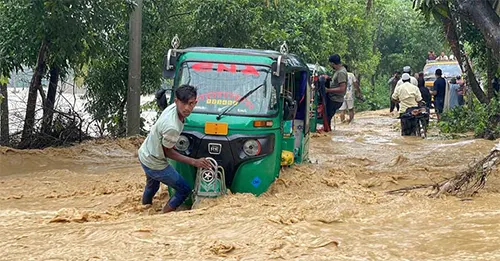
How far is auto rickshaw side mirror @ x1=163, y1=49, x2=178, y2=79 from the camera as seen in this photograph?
8018 millimetres

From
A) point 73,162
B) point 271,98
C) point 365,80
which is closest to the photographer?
point 271,98

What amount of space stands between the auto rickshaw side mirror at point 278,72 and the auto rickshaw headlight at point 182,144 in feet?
3.87

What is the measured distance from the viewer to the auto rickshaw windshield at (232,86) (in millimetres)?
7715

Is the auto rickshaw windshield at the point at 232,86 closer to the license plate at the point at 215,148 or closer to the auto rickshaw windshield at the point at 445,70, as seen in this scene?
the license plate at the point at 215,148

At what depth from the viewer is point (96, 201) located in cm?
839

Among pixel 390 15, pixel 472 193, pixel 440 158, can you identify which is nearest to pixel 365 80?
pixel 390 15

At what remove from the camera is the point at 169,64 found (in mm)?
8031

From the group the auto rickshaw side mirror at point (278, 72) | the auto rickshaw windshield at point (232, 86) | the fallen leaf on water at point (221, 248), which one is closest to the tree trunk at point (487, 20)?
the auto rickshaw side mirror at point (278, 72)

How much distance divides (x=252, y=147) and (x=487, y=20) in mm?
3688

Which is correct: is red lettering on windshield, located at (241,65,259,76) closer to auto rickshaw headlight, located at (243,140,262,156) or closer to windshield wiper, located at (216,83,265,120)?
windshield wiper, located at (216,83,265,120)

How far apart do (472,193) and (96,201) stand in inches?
165

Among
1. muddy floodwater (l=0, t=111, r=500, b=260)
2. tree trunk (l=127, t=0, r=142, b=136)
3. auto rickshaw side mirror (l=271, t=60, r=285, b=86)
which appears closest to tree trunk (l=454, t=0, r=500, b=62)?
muddy floodwater (l=0, t=111, r=500, b=260)

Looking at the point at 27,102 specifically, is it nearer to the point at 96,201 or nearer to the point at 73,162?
the point at 73,162

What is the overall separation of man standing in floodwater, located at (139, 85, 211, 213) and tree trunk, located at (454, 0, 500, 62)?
4.08 metres
